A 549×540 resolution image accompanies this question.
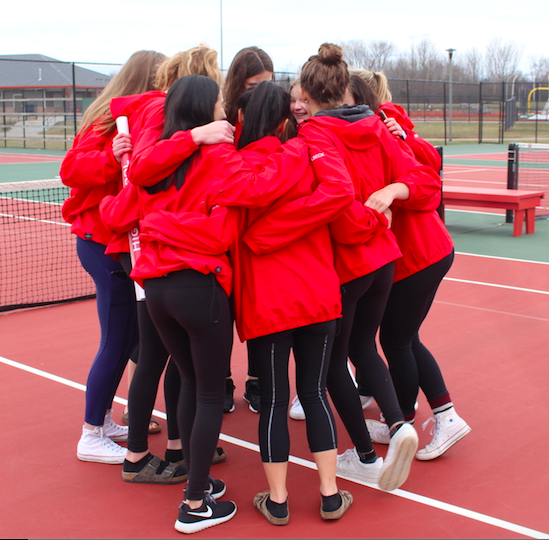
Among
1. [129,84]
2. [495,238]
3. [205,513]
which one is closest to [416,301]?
[205,513]

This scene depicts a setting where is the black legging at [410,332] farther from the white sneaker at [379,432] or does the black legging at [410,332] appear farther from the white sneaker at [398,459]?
the white sneaker at [398,459]

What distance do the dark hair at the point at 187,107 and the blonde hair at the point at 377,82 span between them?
3.29 feet

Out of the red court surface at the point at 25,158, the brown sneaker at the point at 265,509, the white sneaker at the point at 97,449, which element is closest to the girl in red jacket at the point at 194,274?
the brown sneaker at the point at 265,509

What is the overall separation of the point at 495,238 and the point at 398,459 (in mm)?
7350

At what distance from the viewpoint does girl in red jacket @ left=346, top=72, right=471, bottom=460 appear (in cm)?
321

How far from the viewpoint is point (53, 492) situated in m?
3.02

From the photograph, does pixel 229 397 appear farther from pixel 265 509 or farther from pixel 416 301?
pixel 416 301

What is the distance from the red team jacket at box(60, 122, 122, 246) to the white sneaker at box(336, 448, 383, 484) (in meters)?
1.59

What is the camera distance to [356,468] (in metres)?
3.10

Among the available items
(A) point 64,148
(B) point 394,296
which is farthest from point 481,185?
(A) point 64,148

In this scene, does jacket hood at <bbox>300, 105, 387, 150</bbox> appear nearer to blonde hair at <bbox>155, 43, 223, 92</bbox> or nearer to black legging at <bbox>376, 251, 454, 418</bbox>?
Result: blonde hair at <bbox>155, 43, 223, 92</bbox>

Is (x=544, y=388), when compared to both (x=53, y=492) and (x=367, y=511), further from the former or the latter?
(x=53, y=492)

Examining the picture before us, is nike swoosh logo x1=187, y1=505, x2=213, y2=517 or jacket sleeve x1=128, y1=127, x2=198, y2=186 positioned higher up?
jacket sleeve x1=128, y1=127, x2=198, y2=186

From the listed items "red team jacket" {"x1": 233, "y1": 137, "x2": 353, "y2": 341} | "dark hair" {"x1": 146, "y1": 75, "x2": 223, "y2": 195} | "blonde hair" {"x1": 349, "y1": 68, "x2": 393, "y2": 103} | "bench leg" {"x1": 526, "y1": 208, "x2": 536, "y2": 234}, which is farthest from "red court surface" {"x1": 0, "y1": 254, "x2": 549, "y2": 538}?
"bench leg" {"x1": 526, "y1": 208, "x2": 536, "y2": 234}
